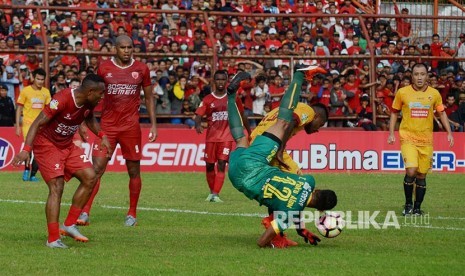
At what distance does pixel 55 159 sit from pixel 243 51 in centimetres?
1538

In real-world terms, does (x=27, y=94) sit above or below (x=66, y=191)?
above

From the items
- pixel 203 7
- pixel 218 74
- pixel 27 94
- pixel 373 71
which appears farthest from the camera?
pixel 203 7

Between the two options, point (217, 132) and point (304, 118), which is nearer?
point (304, 118)

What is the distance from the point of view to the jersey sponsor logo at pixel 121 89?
14.3m

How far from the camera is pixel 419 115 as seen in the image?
1611 centimetres

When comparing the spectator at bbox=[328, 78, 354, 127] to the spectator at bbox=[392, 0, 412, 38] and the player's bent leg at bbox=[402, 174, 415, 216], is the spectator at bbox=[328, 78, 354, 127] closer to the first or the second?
the spectator at bbox=[392, 0, 412, 38]

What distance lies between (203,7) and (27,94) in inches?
364

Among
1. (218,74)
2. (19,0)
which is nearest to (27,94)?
(218,74)

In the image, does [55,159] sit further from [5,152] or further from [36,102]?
[5,152]

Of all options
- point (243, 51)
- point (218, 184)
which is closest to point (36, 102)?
point (218, 184)

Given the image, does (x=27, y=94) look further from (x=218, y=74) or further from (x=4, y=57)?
(x=218, y=74)

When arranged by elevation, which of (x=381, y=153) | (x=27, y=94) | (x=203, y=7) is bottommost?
(x=381, y=153)

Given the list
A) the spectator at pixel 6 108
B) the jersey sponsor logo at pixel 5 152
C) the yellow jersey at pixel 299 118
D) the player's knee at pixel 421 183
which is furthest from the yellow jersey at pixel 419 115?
the spectator at pixel 6 108

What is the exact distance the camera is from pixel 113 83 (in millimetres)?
14273
